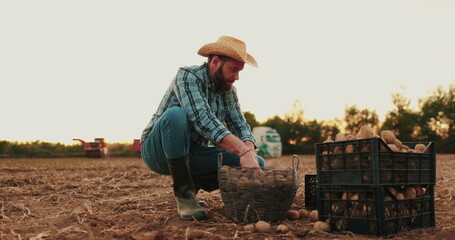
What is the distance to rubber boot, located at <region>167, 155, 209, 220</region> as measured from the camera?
11.8 feet

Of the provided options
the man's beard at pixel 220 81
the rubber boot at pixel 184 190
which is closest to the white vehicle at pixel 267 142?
the man's beard at pixel 220 81

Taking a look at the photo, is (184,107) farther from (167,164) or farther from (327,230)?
(327,230)

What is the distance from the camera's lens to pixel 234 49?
3.63m

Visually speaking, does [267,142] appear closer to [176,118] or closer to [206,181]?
[206,181]

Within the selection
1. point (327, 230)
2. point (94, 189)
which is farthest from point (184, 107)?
point (94, 189)

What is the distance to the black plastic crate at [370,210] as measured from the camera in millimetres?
2969

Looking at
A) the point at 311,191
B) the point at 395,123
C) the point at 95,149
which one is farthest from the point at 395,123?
the point at 311,191

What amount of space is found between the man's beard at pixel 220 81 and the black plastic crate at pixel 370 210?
1.32 metres

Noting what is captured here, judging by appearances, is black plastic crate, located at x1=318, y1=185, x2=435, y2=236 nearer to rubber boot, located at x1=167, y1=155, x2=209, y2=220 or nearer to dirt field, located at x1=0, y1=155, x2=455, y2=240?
dirt field, located at x1=0, y1=155, x2=455, y2=240

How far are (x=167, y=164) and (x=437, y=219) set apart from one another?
2627 mm

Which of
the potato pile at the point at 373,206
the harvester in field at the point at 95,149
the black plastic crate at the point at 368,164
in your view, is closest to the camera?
the black plastic crate at the point at 368,164

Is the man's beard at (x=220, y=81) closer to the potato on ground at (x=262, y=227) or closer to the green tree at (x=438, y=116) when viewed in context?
the potato on ground at (x=262, y=227)

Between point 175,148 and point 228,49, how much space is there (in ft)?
3.28

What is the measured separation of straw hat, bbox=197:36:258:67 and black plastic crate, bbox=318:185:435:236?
1.35 m
